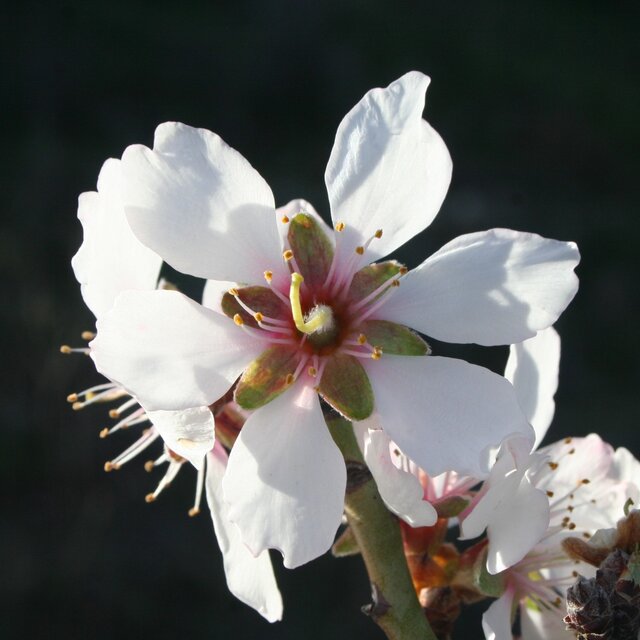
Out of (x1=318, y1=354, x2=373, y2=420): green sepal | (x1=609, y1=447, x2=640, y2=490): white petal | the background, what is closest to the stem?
(x1=318, y1=354, x2=373, y2=420): green sepal

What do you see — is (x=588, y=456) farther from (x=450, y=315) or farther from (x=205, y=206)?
(x=205, y=206)

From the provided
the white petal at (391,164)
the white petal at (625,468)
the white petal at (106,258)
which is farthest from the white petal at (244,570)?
the white petal at (625,468)

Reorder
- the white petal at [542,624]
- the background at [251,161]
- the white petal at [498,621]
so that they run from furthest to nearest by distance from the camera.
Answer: the background at [251,161], the white petal at [542,624], the white petal at [498,621]

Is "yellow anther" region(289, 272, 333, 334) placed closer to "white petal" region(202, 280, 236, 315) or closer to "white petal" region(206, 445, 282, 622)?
"white petal" region(202, 280, 236, 315)

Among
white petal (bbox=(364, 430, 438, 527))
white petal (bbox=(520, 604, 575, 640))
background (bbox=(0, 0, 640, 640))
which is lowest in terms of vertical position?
background (bbox=(0, 0, 640, 640))

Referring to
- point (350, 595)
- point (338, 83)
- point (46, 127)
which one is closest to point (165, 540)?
point (350, 595)

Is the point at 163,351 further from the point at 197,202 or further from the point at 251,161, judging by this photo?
the point at 251,161

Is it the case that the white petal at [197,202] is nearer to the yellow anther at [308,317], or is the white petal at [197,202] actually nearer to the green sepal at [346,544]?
the yellow anther at [308,317]
